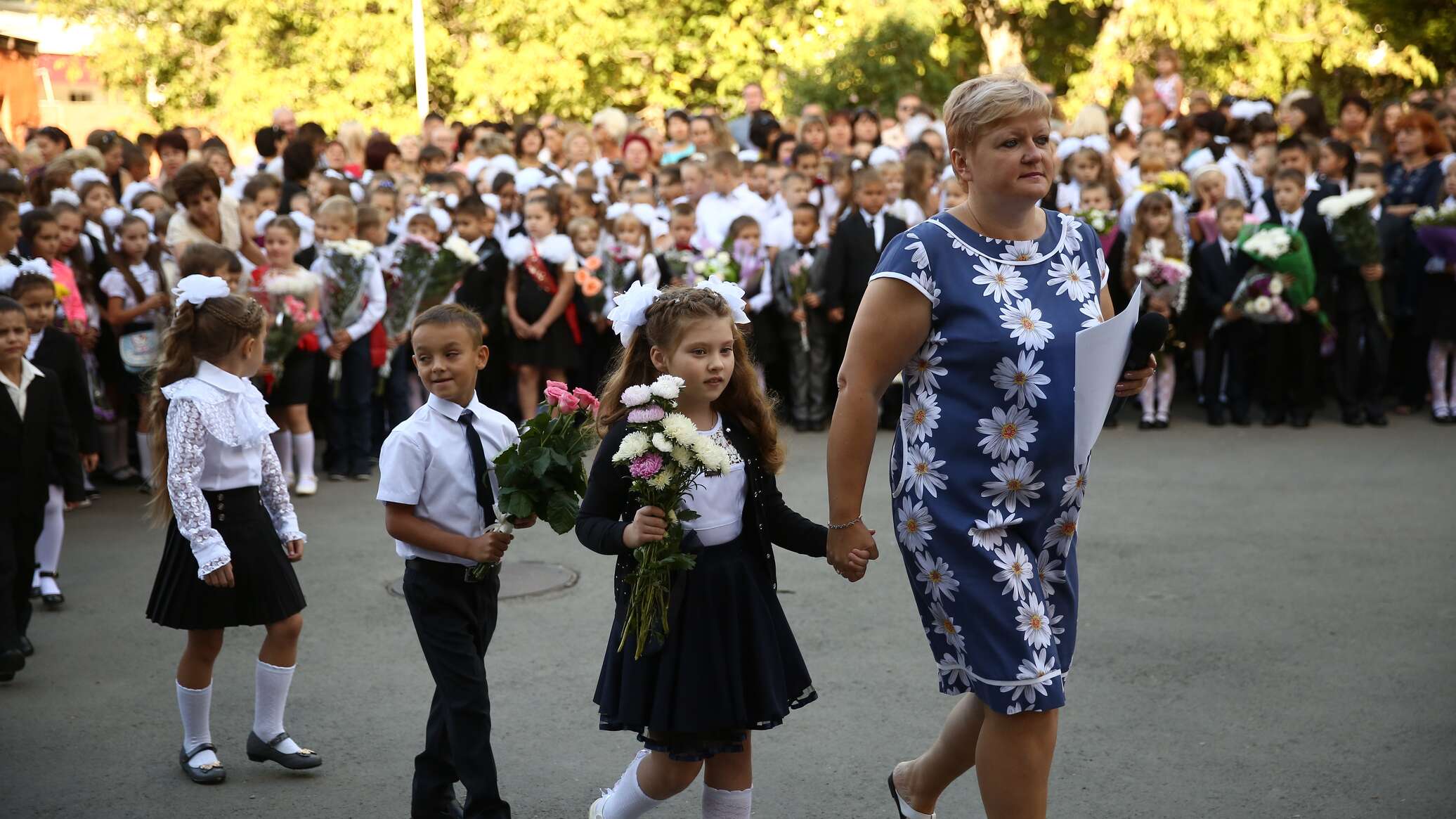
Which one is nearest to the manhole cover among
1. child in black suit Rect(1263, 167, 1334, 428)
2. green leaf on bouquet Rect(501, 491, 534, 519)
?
green leaf on bouquet Rect(501, 491, 534, 519)

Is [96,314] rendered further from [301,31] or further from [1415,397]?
[301,31]

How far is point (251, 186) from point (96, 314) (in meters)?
2.02

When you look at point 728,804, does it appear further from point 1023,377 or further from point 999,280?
point 999,280

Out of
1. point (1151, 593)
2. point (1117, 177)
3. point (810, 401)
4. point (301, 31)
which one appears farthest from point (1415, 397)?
point (301, 31)

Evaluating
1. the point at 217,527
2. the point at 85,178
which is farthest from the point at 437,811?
the point at 85,178

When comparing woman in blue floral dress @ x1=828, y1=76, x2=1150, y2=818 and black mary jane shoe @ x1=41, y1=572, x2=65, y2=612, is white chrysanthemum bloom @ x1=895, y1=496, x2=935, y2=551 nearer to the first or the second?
woman in blue floral dress @ x1=828, y1=76, x2=1150, y2=818

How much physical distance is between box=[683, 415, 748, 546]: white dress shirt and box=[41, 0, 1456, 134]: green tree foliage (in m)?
19.4

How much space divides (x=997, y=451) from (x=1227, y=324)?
8927mm

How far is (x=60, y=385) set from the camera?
23.6 ft

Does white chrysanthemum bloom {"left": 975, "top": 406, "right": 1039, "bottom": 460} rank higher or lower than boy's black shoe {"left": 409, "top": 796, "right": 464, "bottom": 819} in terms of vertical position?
higher

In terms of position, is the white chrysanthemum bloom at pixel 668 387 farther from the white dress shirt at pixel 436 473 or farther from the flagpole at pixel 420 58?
the flagpole at pixel 420 58

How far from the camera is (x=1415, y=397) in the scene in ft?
39.5

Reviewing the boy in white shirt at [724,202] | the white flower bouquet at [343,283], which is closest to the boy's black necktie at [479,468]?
the white flower bouquet at [343,283]

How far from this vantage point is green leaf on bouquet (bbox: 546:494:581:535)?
12.8 feet
